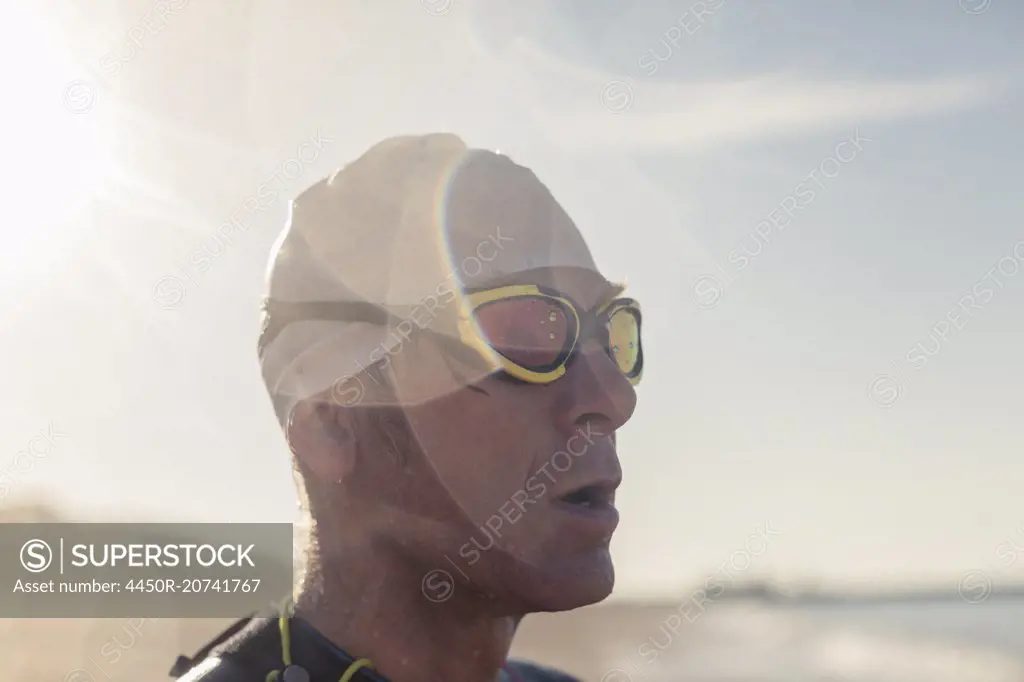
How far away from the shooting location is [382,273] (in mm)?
2373

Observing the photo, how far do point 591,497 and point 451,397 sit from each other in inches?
17.8

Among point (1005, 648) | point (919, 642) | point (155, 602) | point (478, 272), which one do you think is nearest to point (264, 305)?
point (478, 272)

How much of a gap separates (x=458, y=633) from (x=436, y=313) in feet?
2.76

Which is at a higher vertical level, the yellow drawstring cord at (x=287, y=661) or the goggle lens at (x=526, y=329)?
the goggle lens at (x=526, y=329)

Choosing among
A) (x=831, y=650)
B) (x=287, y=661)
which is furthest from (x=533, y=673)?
(x=831, y=650)

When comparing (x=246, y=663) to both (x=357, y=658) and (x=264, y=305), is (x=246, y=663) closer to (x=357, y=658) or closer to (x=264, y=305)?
(x=357, y=658)

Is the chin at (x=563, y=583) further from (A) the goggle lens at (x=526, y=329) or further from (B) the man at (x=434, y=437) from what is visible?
(A) the goggle lens at (x=526, y=329)

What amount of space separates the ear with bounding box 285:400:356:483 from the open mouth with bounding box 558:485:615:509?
22.8 inches

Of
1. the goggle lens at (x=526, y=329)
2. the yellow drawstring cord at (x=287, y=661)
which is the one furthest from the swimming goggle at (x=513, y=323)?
the yellow drawstring cord at (x=287, y=661)

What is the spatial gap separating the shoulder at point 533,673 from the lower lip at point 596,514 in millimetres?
911

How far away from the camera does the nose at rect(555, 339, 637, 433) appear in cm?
235

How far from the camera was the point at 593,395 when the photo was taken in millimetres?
2363

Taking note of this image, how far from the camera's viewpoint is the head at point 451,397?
230cm

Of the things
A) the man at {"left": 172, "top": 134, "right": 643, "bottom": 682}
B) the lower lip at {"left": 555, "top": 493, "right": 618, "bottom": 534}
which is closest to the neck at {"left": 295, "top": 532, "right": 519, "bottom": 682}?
the man at {"left": 172, "top": 134, "right": 643, "bottom": 682}
